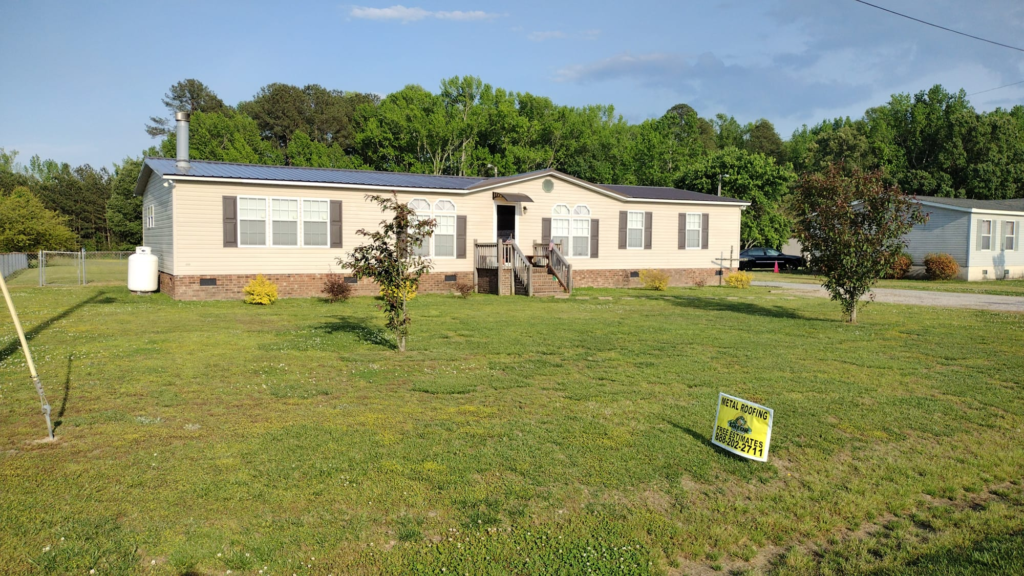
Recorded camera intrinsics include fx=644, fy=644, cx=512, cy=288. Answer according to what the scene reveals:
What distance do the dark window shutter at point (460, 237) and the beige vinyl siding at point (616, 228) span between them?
1.84 meters

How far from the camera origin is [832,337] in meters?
11.8

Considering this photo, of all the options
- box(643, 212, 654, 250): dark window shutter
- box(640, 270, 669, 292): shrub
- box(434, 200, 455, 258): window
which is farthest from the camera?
box(643, 212, 654, 250): dark window shutter

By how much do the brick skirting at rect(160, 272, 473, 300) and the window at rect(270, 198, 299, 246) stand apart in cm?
99

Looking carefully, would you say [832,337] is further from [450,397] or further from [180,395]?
[180,395]

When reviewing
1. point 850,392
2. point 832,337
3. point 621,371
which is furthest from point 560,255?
point 850,392

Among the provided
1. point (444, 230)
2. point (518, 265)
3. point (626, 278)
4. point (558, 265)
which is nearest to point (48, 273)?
point (444, 230)

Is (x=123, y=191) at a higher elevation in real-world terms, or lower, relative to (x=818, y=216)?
higher

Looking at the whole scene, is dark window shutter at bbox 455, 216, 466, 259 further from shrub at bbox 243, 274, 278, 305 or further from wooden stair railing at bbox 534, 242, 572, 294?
shrub at bbox 243, 274, 278, 305

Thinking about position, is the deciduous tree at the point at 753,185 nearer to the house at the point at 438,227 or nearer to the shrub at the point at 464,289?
the house at the point at 438,227

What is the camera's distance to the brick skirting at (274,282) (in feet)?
56.1

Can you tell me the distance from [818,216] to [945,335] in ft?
10.9

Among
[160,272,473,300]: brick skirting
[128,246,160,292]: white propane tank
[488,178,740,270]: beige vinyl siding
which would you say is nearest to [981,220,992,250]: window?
[488,178,740,270]: beige vinyl siding

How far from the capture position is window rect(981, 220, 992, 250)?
98.4 feet

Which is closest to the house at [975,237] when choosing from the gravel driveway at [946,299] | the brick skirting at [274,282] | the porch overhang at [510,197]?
the gravel driveway at [946,299]
